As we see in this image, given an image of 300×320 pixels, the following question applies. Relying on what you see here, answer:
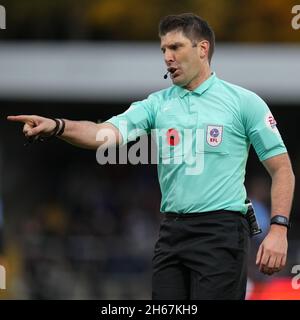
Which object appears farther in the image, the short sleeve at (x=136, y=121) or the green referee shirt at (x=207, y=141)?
the short sleeve at (x=136, y=121)

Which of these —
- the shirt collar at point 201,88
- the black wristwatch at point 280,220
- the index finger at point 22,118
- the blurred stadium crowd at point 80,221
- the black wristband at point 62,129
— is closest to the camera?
the index finger at point 22,118

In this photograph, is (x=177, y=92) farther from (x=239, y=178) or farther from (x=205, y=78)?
(x=239, y=178)

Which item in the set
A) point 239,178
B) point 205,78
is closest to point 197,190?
point 239,178

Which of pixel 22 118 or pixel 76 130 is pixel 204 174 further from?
pixel 22 118

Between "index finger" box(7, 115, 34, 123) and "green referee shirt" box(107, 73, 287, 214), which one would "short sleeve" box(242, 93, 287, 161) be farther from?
"index finger" box(7, 115, 34, 123)

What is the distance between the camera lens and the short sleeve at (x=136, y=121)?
22.5 ft

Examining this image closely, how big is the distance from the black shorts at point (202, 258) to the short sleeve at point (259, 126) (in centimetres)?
45

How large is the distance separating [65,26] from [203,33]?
17943 millimetres

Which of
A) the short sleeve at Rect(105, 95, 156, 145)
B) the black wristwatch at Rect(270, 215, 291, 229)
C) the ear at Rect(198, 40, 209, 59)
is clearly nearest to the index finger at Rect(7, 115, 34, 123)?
the short sleeve at Rect(105, 95, 156, 145)

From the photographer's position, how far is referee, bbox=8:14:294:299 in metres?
→ 6.59

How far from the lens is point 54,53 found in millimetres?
20172

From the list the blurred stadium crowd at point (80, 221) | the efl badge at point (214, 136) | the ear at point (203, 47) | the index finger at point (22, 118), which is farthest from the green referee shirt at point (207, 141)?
the blurred stadium crowd at point (80, 221)

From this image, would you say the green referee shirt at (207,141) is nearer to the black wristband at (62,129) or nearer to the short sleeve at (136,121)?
the short sleeve at (136,121)

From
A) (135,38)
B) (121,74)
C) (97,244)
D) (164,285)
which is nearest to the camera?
(164,285)
